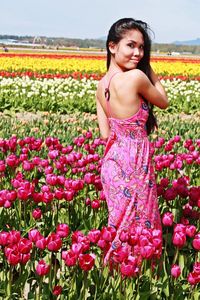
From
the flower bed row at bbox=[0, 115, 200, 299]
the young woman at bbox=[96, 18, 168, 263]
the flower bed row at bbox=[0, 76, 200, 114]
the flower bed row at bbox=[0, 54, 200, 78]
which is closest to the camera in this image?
the flower bed row at bbox=[0, 115, 200, 299]

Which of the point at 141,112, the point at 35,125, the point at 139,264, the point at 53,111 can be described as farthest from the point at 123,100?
the point at 53,111

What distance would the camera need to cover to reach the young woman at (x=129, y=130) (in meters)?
3.03

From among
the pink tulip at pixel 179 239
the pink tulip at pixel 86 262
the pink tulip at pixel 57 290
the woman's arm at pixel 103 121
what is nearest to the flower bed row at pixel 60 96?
the woman's arm at pixel 103 121

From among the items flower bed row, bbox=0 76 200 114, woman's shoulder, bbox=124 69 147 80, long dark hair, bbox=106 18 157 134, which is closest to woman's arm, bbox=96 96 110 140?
long dark hair, bbox=106 18 157 134

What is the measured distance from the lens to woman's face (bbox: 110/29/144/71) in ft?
9.93

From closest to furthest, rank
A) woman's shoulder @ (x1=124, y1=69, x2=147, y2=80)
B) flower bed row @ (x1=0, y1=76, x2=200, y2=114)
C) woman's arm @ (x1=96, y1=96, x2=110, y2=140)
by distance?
woman's shoulder @ (x1=124, y1=69, x2=147, y2=80), woman's arm @ (x1=96, y1=96, x2=110, y2=140), flower bed row @ (x1=0, y1=76, x2=200, y2=114)

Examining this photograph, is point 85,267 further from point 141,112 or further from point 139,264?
point 141,112

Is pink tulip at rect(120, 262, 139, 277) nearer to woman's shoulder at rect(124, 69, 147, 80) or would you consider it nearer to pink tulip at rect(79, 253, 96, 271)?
pink tulip at rect(79, 253, 96, 271)

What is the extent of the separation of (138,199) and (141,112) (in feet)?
1.59

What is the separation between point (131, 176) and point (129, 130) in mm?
256

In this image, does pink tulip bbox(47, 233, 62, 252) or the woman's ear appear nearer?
pink tulip bbox(47, 233, 62, 252)

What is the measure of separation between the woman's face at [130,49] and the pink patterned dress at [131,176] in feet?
0.56

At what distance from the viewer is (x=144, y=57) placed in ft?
10.2

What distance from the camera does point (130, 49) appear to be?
9.92 feet
